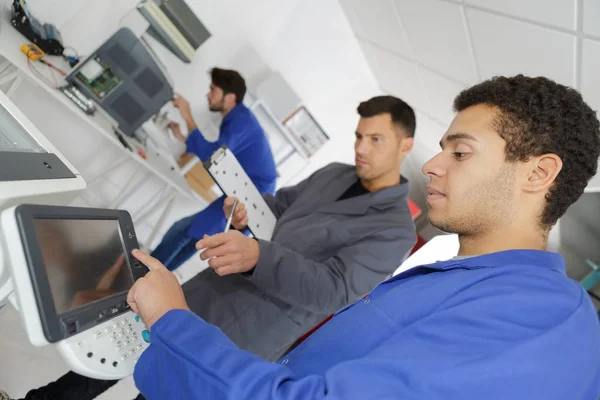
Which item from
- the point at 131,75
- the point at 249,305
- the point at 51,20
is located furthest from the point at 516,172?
the point at 51,20

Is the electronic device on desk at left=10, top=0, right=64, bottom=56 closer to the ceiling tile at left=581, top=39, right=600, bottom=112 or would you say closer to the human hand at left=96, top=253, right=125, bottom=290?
the human hand at left=96, top=253, right=125, bottom=290

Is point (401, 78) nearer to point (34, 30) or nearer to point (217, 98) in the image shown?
point (217, 98)

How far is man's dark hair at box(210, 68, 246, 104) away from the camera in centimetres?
258

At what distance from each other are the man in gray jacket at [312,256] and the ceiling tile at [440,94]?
660 millimetres

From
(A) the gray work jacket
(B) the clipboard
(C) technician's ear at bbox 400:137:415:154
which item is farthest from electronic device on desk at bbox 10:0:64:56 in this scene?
(C) technician's ear at bbox 400:137:415:154

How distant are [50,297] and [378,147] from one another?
1.41 m

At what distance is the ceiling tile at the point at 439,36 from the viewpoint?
1.98 m

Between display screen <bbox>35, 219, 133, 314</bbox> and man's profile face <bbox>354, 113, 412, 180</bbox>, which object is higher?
display screen <bbox>35, 219, 133, 314</bbox>

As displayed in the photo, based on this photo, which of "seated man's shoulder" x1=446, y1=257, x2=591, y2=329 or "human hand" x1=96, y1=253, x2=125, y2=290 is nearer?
"seated man's shoulder" x1=446, y1=257, x2=591, y2=329

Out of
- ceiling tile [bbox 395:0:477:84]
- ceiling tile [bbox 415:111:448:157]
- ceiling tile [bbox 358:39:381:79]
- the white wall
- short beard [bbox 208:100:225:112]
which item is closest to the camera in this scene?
ceiling tile [bbox 395:0:477:84]

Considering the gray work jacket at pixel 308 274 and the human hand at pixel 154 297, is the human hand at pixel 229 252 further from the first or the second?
the human hand at pixel 154 297

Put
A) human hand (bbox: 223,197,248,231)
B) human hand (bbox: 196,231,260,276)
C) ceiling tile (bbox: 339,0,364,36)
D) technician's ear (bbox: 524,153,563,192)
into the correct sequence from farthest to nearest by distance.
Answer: ceiling tile (bbox: 339,0,364,36) → human hand (bbox: 223,197,248,231) → human hand (bbox: 196,231,260,276) → technician's ear (bbox: 524,153,563,192)

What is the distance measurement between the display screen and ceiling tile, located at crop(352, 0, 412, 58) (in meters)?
2.25

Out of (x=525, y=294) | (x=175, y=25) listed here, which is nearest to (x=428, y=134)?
(x=175, y=25)
